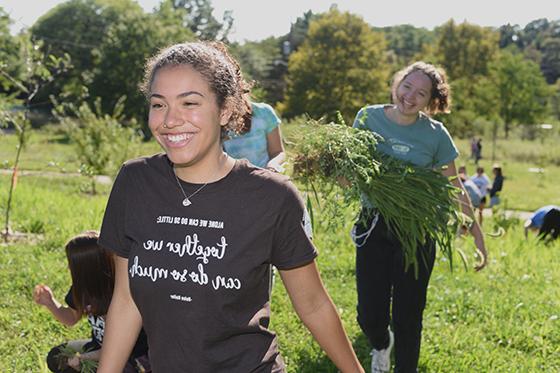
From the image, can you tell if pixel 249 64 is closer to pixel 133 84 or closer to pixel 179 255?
pixel 133 84

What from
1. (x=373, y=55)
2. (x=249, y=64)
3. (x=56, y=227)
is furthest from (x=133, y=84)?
(x=56, y=227)

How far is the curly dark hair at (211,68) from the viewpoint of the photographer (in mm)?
1980

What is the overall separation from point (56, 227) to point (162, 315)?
20.0 ft

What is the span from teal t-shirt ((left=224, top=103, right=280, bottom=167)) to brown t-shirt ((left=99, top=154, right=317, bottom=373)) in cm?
215

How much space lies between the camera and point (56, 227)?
25.2ft

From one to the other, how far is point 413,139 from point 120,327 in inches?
93.7

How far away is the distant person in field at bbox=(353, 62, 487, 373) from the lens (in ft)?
12.7

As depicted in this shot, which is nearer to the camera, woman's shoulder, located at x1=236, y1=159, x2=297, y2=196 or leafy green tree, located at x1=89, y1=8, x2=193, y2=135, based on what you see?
woman's shoulder, located at x1=236, y1=159, x2=297, y2=196

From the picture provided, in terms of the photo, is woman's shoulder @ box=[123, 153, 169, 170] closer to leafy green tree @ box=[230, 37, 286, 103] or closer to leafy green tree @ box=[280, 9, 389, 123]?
leafy green tree @ box=[280, 9, 389, 123]

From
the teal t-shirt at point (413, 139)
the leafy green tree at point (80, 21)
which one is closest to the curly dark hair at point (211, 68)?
the teal t-shirt at point (413, 139)

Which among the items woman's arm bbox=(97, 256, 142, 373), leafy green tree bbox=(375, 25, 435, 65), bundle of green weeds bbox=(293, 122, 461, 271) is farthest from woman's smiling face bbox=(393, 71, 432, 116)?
leafy green tree bbox=(375, 25, 435, 65)

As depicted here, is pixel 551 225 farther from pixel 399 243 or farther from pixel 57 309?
pixel 57 309

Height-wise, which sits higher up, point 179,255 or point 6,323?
point 179,255

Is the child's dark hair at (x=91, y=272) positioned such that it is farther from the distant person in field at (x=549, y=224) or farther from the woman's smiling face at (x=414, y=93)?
the distant person in field at (x=549, y=224)
